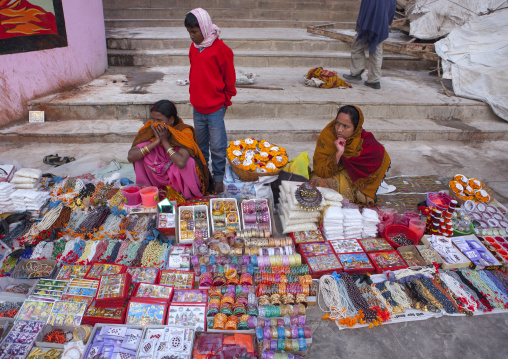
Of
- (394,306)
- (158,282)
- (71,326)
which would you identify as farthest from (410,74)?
(71,326)

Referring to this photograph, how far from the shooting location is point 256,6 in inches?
406

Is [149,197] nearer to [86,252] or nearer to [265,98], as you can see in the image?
[86,252]

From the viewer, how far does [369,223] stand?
3268mm

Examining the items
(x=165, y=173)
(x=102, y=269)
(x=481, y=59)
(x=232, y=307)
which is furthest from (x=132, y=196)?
(x=481, y=59)

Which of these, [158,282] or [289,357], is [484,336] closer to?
[289,357]

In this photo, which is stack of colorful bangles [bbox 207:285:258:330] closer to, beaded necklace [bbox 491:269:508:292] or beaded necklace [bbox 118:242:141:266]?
beaded necklace [bbox 118:242:141:266]

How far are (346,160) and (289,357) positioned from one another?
2.10 meters

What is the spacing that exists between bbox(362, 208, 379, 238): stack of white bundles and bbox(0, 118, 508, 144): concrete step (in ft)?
8.12

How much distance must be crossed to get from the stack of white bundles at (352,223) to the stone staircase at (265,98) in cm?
223

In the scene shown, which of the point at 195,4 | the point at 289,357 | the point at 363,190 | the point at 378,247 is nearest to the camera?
the point at 289,357

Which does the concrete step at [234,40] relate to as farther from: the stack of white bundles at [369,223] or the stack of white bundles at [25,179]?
the stack of white bundles at [369,223]

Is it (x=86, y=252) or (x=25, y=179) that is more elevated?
(x=25, y=179)

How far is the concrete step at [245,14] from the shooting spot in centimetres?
965

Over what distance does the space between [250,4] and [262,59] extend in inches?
137
